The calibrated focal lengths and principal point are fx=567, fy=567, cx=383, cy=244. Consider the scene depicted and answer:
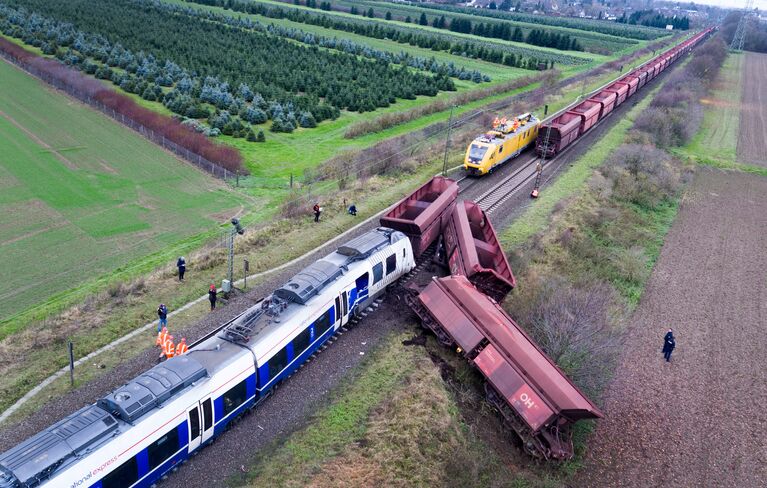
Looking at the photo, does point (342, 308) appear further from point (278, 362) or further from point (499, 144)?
point (499, 144)

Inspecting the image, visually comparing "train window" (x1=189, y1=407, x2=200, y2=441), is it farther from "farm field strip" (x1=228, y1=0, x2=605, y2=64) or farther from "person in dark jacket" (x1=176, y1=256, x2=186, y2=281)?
"farm field strip" (x1=228, y1=0, x2=605, y2=64)

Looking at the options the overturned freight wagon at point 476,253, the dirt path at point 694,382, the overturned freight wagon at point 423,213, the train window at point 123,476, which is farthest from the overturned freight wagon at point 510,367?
the train window at point 123,476

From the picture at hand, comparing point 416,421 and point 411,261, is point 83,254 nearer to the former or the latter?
point 411,261

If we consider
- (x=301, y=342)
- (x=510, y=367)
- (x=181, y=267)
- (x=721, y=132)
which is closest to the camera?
(x=510, y=367)

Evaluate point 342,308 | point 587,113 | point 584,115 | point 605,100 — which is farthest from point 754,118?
point 342,308

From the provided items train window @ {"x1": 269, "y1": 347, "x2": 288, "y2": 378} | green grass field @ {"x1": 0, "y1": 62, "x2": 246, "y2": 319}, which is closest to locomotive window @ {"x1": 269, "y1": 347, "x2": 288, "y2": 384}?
train window @ {"x1": 269, "y1": 347, "x2": 288, "y2": 378}

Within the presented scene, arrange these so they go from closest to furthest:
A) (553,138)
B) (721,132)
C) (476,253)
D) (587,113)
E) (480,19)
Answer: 1. (476,253)
2. (553,138)
3. (587,113)
4. (721,132)
5. (480,19)

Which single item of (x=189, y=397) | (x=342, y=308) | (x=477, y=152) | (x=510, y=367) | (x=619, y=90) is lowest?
(x=510, y=367)

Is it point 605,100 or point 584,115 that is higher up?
point 605,100
